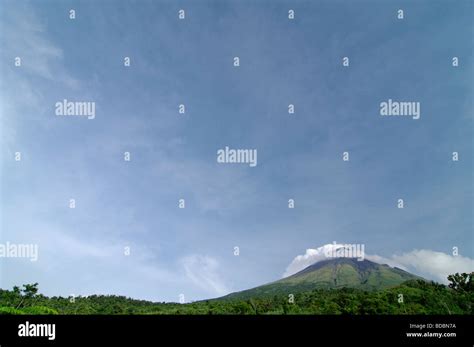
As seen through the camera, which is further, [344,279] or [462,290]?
[344,279]

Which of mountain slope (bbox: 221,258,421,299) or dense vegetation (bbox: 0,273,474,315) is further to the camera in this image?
mountain slope (bbox: 221,258,421,299)

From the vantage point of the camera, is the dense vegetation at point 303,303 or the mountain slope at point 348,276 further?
the mountain slope at point 348,276

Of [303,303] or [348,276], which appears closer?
[303,303]
